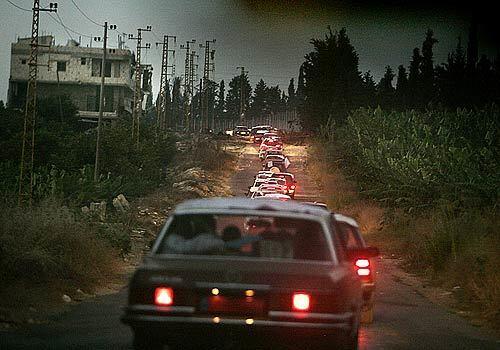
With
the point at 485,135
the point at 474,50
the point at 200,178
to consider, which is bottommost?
the point at 200,178

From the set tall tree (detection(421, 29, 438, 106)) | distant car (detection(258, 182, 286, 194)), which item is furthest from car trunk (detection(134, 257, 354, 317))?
tall tree (detection(421, 29, 438, 106))

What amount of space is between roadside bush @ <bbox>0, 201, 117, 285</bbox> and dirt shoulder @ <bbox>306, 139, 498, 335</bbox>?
7.18m

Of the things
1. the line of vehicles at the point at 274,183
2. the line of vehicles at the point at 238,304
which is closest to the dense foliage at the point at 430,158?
the line of vehicles at the point at 274,183

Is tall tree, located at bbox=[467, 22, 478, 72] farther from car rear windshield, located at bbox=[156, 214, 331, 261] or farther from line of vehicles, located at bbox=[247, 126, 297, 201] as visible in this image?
car rear windshield, located at bbox=[156, 214, 331, 261]

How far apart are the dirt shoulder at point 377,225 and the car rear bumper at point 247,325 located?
7.49 meters

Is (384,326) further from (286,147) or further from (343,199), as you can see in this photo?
(286,147)

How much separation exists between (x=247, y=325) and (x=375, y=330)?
630 centimetres

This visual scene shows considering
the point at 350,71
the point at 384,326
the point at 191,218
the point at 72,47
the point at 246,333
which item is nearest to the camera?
the point at 246,333

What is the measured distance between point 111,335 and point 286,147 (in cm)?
10150

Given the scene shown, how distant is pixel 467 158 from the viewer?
36656 millimetres

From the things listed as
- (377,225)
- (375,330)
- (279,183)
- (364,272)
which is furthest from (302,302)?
(279,183)

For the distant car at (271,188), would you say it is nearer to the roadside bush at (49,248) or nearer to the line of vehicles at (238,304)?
the roadside bush at (49,248)

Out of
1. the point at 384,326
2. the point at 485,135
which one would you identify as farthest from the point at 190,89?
the point at 384,326

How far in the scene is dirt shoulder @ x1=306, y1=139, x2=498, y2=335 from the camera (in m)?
21.3
